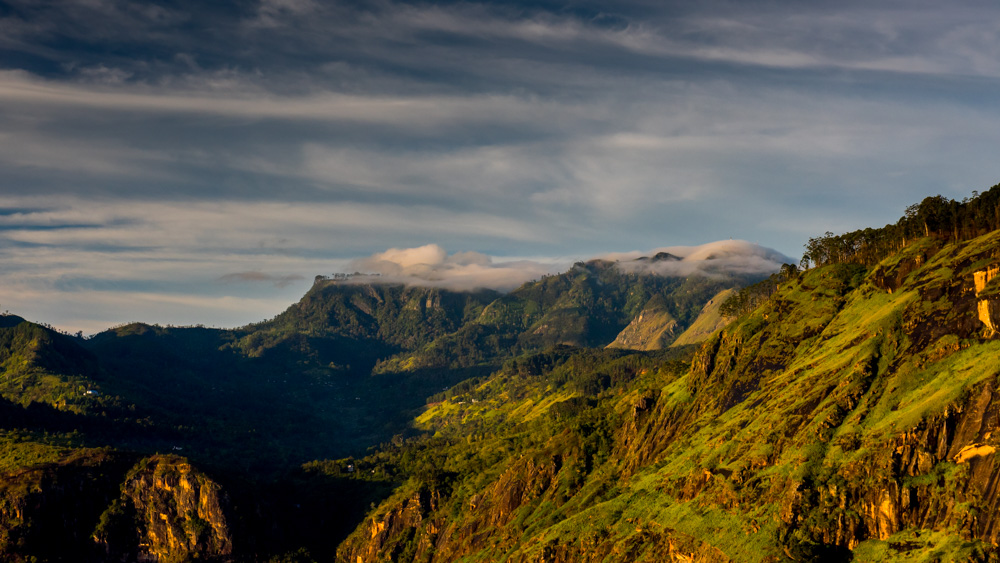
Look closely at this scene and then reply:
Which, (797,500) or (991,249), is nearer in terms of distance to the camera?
(797,500)

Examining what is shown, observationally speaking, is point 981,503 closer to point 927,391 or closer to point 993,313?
point 927,391

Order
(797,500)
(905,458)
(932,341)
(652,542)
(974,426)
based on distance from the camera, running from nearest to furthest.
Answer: (974,426), (905,458), (797,500), (932,341), (652,542)

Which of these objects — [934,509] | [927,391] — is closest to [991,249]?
Result: [927,391]

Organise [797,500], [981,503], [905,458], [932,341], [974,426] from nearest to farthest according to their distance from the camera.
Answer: [981,503] → [974,426] → [905,458] → [797,500] → [932,341]

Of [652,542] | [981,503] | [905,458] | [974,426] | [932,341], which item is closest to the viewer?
[981,503]

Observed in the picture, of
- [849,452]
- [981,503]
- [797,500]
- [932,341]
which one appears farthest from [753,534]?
[932,341]

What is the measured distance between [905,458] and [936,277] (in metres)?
68.3

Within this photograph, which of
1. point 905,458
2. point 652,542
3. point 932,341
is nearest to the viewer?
point 905,458

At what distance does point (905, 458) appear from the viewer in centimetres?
15362

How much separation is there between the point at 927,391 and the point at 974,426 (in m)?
20.2

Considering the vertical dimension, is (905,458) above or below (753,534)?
above

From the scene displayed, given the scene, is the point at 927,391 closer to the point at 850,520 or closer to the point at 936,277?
the point at 850,520

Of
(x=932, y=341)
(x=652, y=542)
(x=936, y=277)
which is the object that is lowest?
(x=652, y=542)

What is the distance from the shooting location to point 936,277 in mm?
196375
